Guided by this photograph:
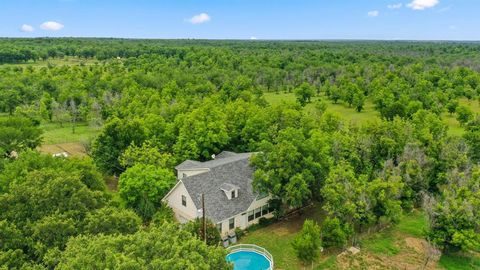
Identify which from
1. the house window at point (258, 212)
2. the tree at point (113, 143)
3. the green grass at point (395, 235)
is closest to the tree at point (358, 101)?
the green grass at point (395, 235)

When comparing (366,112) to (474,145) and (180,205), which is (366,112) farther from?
(180,205)

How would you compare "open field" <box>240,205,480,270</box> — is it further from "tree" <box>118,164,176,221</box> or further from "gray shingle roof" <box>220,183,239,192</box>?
"tree" <box>118,164,176,221</box>

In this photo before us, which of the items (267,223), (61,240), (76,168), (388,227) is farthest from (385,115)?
(61,240)

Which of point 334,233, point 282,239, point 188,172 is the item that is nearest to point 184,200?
point 188,172

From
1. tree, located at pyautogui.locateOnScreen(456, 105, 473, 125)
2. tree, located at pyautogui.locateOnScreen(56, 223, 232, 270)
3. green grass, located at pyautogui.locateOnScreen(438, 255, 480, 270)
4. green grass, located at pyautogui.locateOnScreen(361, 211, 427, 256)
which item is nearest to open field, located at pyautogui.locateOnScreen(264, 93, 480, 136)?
tree, located at pyautogui.locateOnScreen(456, 105, 473, 125)

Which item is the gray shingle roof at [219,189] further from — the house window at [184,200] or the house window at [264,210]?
the house window at [264,210]

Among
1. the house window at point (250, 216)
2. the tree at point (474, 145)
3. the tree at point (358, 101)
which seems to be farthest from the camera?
the tree at point (358, 101)
